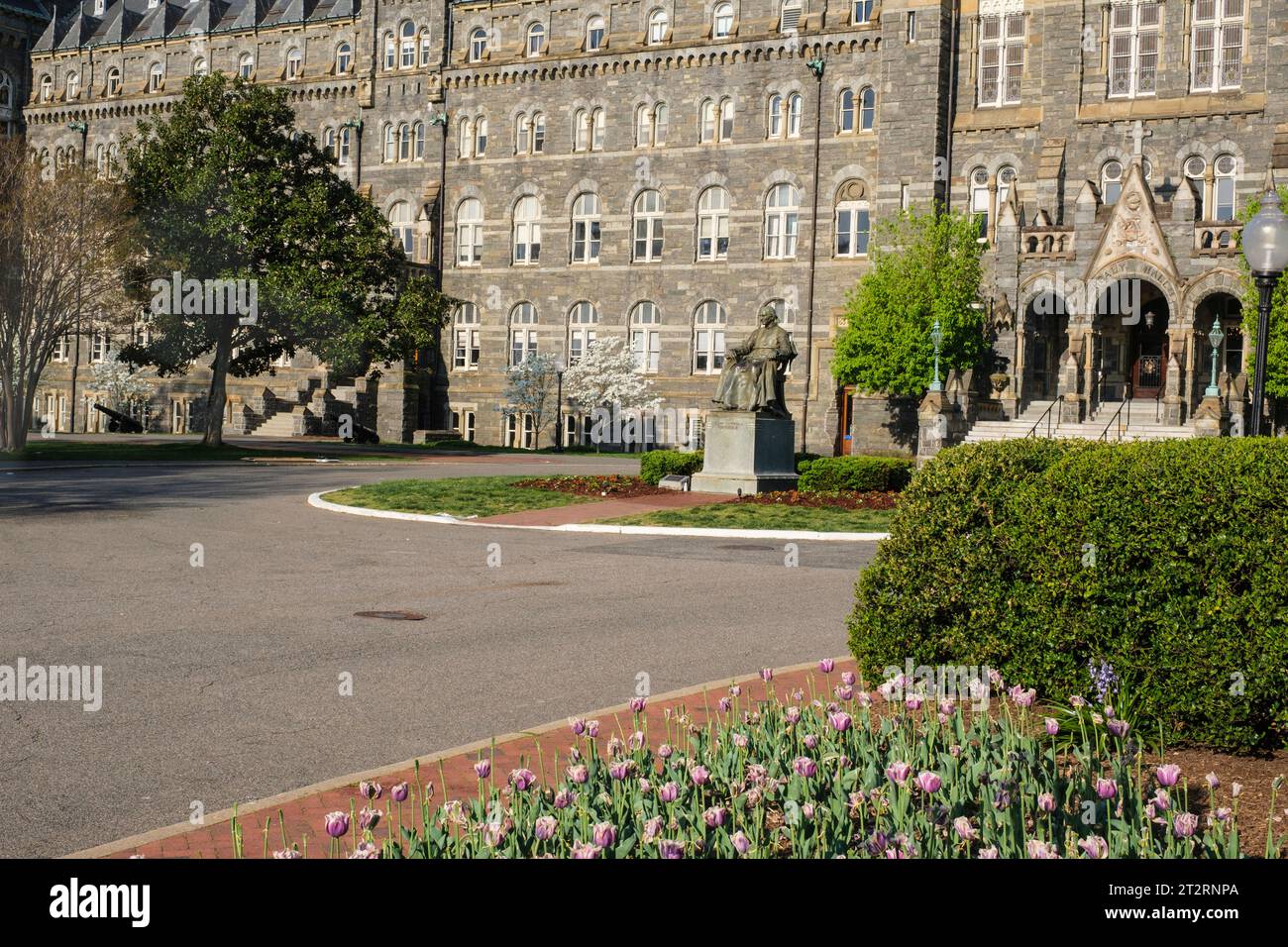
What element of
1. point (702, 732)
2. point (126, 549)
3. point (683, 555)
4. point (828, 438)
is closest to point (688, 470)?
point (683, 555)

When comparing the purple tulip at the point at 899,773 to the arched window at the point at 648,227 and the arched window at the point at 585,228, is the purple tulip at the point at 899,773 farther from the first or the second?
the arched window at the point at 585,228

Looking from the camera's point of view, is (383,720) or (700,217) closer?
(383,720)

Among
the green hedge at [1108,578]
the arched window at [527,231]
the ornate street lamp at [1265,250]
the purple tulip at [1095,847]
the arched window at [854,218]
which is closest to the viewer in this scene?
the purple tulip at [1095,847]

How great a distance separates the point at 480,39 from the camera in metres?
58.4

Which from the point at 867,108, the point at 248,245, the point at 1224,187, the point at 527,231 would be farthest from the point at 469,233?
the point at 1224,187

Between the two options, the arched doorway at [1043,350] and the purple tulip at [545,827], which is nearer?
the purple tulip at [545,827]

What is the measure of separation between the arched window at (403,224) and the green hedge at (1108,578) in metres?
54.1

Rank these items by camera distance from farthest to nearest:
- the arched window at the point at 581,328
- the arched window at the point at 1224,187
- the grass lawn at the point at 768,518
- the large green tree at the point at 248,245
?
1. the arched window at the point at 581,328
2. the arched window at the point at 1224,187
3. the large green tree at the point at 248,245
4. the grass lawn at the point at 768,518

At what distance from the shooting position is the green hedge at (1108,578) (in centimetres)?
705

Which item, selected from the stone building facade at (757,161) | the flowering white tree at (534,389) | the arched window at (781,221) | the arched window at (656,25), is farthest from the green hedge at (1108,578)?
the arched window at (656,25)

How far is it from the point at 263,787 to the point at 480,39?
5566 centimetres

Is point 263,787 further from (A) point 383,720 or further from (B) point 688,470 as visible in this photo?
(B) point 688,470

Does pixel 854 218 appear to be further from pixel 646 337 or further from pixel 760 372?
pixel 760 372

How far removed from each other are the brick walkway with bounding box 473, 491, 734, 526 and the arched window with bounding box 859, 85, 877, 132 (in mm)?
26393
